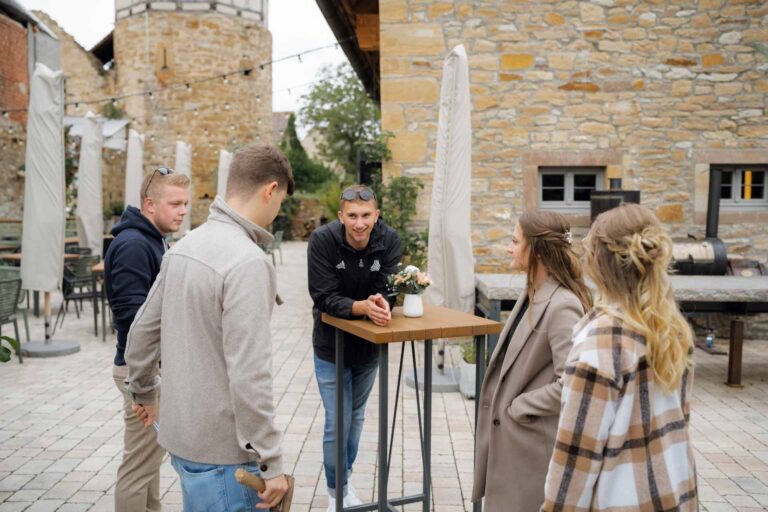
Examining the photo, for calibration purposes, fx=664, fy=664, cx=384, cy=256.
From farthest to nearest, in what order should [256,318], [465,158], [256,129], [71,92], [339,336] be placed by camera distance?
[256,129] → [71,92] → [465,158] → [339,336] → [256,318]

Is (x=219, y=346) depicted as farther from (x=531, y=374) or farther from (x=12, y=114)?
(x=12, y=114)

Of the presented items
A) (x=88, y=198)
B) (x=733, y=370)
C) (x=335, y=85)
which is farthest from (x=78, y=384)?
(x=335, y=85)

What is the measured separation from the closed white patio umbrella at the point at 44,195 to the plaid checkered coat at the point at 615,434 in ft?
20.9

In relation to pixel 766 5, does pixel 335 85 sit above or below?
above

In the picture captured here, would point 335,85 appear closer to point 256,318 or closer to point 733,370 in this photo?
point 733,370

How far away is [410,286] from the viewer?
2988mm

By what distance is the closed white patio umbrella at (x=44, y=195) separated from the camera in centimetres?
677

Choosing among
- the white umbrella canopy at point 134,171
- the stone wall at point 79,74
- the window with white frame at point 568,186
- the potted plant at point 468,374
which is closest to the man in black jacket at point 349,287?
the potted plant at point 468,374

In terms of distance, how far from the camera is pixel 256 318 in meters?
1.76

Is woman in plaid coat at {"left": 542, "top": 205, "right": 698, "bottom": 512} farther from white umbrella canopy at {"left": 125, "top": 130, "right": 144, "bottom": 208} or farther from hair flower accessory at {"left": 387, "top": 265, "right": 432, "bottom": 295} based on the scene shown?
white umbrella canopy at {"left": 125, "top": 130, "right": 144, "bottom": 208}

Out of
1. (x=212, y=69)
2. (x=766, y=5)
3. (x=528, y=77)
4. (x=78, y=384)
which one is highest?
(x=212, y=69)

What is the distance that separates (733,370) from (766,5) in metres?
4.60

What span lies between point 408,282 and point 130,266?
118 centimetres

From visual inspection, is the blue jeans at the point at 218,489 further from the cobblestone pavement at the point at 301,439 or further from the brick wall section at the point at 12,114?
the brick wall section at the point at 12,114
